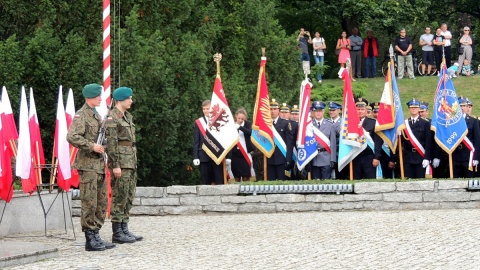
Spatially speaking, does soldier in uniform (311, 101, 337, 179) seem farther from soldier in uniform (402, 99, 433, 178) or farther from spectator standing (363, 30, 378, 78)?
spectator standing (363, 30, 378, 78)

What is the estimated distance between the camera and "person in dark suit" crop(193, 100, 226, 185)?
1900cm

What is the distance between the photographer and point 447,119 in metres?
18.6

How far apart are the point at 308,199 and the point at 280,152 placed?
2.11 meters

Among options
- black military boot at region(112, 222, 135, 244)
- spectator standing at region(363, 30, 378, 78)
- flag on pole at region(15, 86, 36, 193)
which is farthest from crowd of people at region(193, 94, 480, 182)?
spectator standing at region(363, 30, 378, 78)

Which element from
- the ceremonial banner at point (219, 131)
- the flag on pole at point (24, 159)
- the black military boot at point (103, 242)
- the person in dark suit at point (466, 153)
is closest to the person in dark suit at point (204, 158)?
the ceremonial banner at point (219, 131)

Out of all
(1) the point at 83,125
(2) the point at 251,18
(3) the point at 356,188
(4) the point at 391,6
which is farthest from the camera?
(4) the point at 391,6

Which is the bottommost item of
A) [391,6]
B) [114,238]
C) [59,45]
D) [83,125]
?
[114,238]

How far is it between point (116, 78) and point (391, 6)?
20.0m

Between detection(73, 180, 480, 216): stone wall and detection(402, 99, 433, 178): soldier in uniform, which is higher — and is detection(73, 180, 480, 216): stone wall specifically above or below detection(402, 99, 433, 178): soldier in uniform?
below

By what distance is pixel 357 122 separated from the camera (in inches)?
741

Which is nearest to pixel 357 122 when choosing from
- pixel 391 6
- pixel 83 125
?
pixel 83 125

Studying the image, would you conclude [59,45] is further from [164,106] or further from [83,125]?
[83,125]

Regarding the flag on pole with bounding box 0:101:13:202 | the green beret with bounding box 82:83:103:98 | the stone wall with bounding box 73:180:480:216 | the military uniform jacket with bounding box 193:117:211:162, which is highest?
the green beret with bounding box 82:83:103:98

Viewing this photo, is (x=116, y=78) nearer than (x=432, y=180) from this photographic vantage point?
No
